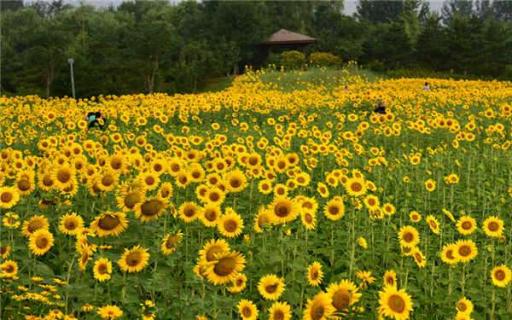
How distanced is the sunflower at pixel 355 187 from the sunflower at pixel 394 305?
7.97 feet

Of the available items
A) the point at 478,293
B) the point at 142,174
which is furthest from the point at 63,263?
the point at 478,293

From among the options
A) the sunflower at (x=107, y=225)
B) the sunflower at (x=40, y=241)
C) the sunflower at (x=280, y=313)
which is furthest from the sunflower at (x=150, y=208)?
the sunflower at (x=280, y=313)

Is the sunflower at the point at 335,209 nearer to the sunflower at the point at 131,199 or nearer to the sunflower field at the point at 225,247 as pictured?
the sunflower field at the point at 225,247

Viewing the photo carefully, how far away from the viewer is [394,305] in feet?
10.3

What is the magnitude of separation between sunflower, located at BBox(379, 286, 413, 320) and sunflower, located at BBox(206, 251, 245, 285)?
2.61ft

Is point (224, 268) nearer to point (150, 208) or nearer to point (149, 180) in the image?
point (150, 208)

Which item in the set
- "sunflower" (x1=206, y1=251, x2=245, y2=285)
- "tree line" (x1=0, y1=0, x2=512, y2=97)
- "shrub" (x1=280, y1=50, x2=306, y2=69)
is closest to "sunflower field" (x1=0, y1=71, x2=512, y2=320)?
"sunflower" (x1=206, y1=251, x2=245, y2=285)

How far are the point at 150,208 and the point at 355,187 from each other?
232 cm

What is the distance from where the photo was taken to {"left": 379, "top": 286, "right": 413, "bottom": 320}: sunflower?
3107mm

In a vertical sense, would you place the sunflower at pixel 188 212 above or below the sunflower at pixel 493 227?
above

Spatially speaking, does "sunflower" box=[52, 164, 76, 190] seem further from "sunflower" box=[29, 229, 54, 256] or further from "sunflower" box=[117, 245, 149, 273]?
"sunflower" box=[117, 245, 149, 273]

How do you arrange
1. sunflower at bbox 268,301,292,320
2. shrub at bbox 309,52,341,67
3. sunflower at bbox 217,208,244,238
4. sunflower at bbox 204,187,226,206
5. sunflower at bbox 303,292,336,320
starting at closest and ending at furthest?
sunflower at bbox 303,292,336,320 → sunflower at bbox 268,301,292,320 → sunflower at bbox 217,208,244,238 → sunflower at bbox 204,187,226,206 → shrub at bbox 309,52,341,67

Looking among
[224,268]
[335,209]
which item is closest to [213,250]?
[224,268]

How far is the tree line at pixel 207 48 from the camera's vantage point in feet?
A: 114
